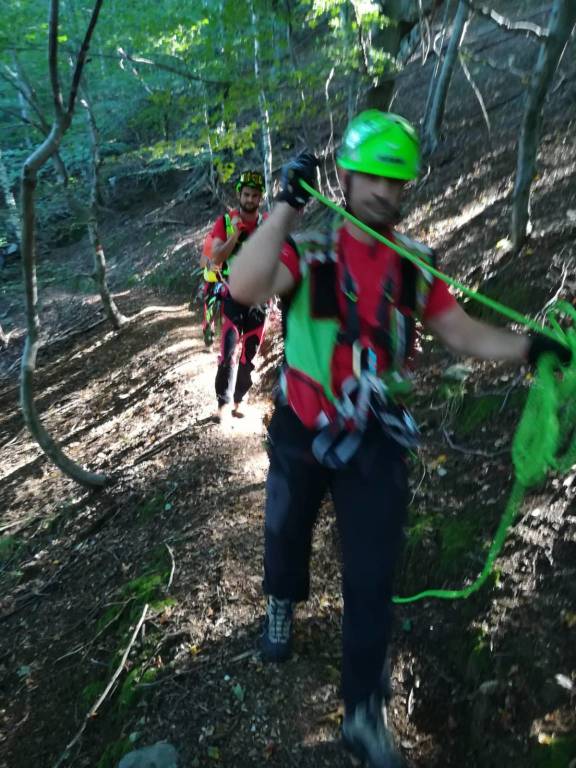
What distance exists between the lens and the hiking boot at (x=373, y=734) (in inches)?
84.2

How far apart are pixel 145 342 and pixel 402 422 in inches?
318

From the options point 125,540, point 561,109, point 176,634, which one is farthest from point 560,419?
point 561,109

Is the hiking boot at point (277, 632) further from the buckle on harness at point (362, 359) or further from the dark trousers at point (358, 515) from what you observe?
the buckle on harness at point (362, 359)

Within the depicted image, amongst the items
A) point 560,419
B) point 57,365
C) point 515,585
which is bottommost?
→ point 57,365

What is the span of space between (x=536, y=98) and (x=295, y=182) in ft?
13.0

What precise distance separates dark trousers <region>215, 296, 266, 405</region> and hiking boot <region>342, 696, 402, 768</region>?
3.30m

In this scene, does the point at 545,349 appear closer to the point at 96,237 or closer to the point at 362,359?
the point at 362,359

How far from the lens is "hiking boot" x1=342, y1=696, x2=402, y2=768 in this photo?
2.14m

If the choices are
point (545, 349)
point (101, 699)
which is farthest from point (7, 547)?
point (545, 349)

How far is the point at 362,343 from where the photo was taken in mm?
1961

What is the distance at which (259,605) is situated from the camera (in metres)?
3.13

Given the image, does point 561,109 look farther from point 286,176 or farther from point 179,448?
point 286,176

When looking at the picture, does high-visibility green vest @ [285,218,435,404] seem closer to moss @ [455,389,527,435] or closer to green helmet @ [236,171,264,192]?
moss @ [455,389,527,435]

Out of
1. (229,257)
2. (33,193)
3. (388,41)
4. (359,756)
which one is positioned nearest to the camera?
(359,756)
